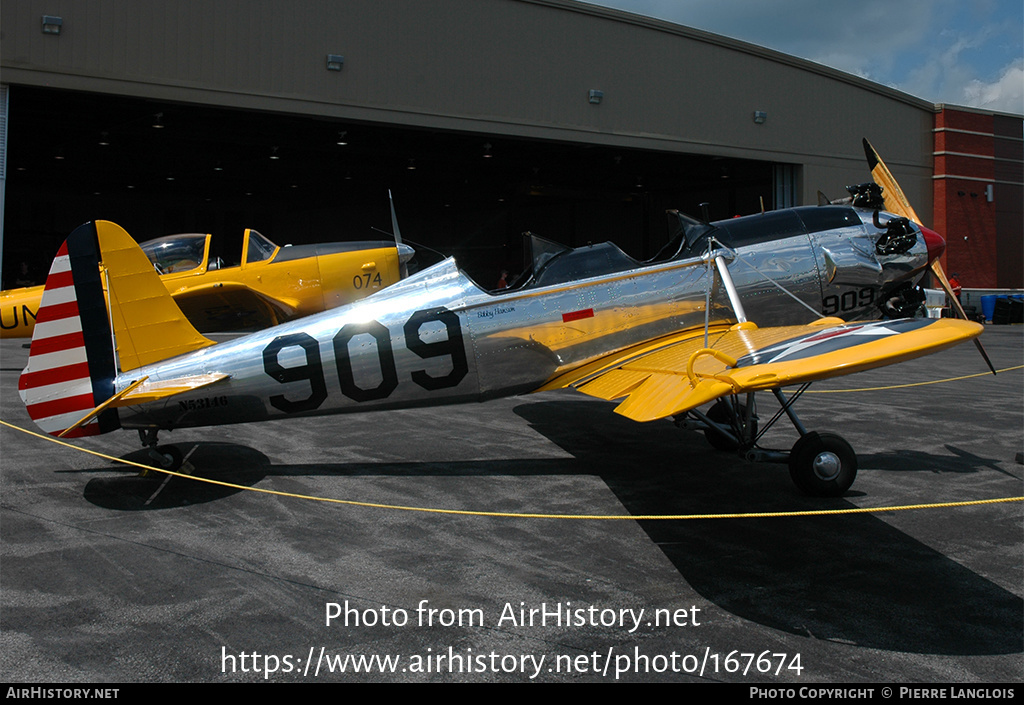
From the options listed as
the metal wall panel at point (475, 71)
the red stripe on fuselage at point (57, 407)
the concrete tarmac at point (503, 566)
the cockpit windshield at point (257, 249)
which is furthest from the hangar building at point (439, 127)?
the red stripe on fuselage at point (57, 407)

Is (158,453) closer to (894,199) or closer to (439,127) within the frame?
(894,199)

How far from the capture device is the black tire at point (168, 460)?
5.76 meters

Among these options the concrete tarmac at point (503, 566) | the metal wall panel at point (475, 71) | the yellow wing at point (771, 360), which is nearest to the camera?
the concrete tarmac at point (503, 566)

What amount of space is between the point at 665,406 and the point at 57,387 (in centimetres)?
432

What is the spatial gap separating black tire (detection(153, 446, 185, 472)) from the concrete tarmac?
4.7 inches

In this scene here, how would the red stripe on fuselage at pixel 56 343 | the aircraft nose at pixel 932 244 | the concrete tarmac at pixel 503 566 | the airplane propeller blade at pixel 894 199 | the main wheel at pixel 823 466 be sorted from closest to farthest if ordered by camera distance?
the concrete tarmac at pixel 503 566 < the main wheel at pixel 823 466 < the red stripe on fuselage at pixel 56 343 < the aircraft nose at pixel 932 244 < the airplane propeller blade at pixel 894 199

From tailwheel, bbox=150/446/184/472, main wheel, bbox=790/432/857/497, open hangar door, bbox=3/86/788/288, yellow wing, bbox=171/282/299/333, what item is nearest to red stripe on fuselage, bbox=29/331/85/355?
tailwheel, bbox=150/446/184/472

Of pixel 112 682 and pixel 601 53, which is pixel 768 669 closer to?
pixel 112 682

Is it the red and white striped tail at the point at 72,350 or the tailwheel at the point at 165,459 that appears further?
the tailwheel at the point at 165,459

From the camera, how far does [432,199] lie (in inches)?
1510

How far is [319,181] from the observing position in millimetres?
32688

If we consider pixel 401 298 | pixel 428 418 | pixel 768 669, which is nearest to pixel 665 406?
pixel 768 669

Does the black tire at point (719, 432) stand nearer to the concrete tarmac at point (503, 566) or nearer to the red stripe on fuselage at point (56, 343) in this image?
the concrete tarmac at point (503, 566)

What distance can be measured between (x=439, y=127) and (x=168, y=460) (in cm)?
1458
